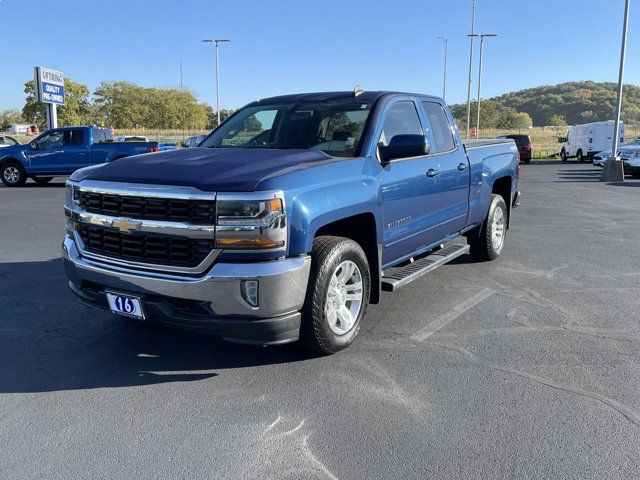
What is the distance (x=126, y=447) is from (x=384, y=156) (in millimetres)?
2796

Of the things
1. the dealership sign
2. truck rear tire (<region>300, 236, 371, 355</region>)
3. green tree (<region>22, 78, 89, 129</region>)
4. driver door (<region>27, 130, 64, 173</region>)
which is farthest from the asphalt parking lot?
green tree (<region>22, 78, 89, 129</region>)

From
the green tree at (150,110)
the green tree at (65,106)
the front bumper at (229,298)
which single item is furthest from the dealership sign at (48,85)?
the green tree at (150,110)

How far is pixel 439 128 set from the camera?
5.76 m

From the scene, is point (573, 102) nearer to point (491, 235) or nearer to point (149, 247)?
point (491, 235)

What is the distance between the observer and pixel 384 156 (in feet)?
14.7

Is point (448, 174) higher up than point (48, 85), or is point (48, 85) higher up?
point (48, 85)

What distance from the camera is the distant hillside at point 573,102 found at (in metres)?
127

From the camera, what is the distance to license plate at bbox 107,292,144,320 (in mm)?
3607

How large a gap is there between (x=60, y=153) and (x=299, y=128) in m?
15.4

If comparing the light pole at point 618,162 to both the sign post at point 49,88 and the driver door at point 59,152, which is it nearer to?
the driver door at point 59,152

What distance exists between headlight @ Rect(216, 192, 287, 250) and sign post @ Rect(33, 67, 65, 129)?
78.5 feet

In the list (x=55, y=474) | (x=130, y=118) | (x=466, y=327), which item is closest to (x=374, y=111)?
(x=466, y=327)

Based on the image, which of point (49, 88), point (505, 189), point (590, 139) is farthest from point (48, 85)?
point (590, 139)

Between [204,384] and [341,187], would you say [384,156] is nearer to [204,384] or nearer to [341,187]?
[341,187]
